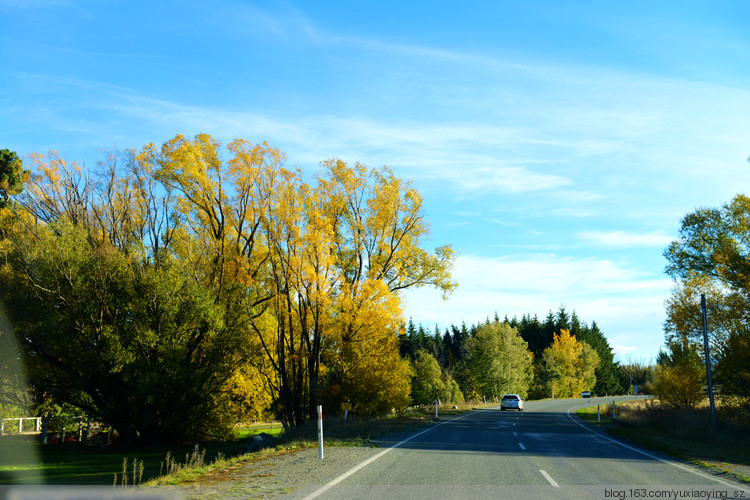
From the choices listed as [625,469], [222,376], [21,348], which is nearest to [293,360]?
[222,376]

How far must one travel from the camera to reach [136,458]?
19922mm

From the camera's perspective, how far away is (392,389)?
3528 centimetres

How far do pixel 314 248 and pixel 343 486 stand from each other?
2083cm

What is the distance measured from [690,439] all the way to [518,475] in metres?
14.6

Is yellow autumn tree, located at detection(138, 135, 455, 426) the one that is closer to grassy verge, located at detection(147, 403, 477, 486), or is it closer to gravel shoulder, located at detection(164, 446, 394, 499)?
grassy verge, located at detection(147, 403, 477, 486)

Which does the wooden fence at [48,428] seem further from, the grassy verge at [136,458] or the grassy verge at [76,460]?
the grassy verge at [76,460]

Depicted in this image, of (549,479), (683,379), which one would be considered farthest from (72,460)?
(683,379)

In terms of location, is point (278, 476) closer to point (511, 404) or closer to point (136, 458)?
point (136, 458)

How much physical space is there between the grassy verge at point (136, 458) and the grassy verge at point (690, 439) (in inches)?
385

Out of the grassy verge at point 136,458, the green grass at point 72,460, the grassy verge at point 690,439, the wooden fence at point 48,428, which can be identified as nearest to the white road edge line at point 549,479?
the grassy verge at point 690,439

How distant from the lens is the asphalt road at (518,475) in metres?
9.35

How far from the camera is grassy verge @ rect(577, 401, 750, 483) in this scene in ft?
46.4

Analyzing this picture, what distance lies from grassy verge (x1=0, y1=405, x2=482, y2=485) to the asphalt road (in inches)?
132

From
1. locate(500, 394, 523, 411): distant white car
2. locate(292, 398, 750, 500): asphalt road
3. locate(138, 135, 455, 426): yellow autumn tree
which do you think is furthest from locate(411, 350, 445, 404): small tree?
locate(292, 398, 750, 500): asphalt road
